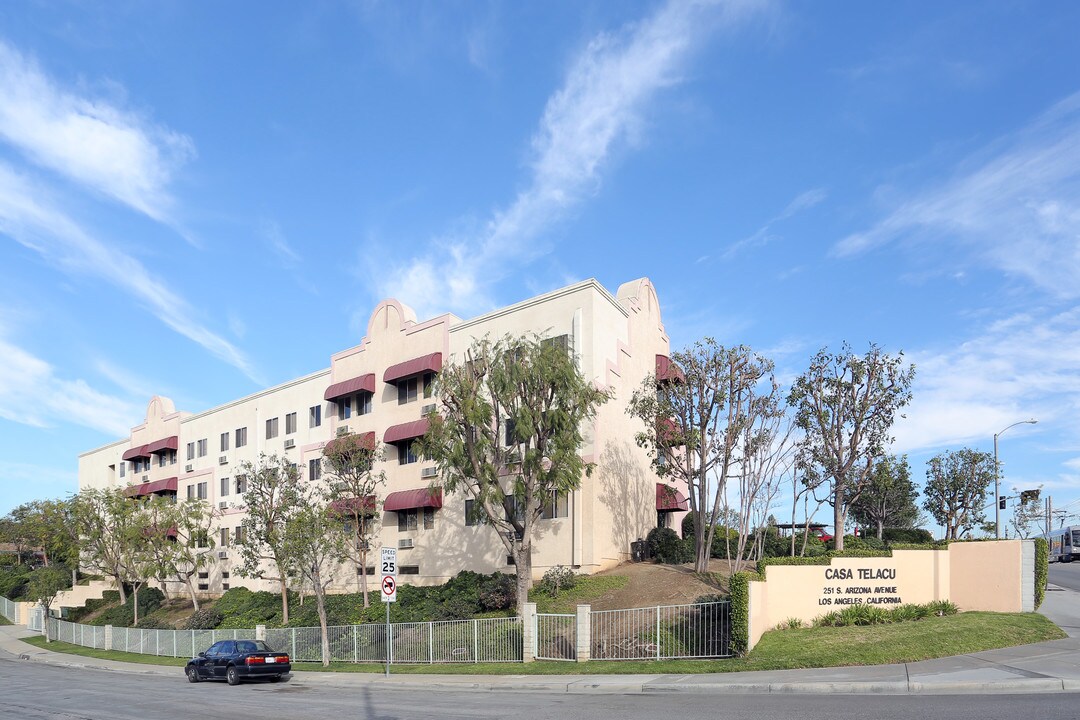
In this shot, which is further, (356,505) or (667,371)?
(356,505)

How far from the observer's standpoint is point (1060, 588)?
121ft

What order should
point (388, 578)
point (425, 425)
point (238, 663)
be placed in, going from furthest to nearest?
1. point (425, 425)
2. point (238, 663)
3. point (388, 578)

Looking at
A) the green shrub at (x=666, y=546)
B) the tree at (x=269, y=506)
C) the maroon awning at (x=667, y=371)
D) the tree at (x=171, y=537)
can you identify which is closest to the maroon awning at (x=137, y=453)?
the tree at (x=171, y=537)

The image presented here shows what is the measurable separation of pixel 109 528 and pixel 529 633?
37.2 m

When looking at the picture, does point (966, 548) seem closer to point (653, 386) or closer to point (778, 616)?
point (778, 616)

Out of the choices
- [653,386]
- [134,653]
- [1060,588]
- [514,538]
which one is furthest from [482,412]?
[1060,588]

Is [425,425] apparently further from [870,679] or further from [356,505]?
[870,679]

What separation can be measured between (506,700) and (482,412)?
492 inches

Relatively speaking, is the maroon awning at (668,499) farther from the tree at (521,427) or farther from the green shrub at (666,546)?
the tree at (521,427)

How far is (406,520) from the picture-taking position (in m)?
41.2

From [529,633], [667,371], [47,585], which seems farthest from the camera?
[47,585]

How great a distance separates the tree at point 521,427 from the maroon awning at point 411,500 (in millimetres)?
8353

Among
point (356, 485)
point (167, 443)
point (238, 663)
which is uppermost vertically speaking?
point (167, 443)

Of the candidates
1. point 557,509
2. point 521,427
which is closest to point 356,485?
point 557,509
